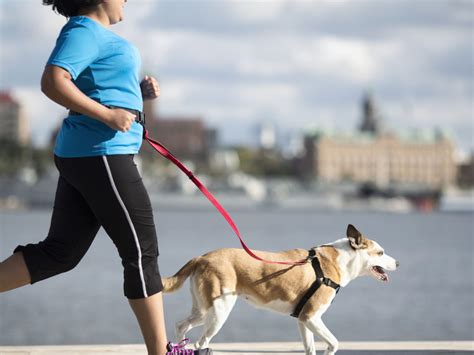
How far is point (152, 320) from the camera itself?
3639mm

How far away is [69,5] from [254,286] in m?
1.53

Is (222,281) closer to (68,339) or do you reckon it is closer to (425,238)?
(68,339)

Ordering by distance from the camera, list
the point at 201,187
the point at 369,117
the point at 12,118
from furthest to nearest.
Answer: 1. the point at 369,117
2. the point at 12,118
3. the point at 201,187

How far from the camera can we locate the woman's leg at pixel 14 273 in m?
3.71

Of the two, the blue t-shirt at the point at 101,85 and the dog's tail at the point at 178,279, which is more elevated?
the blue t-shirt at the point at 101,85

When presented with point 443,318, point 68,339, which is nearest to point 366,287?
point 443,318

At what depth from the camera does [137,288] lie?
11.7 ft

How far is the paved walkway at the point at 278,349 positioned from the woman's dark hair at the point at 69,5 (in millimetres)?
1855

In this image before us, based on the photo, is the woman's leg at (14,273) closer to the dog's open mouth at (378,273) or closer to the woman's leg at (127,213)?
the woman's leg at (127,213)

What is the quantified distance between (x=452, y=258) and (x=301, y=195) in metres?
80.2

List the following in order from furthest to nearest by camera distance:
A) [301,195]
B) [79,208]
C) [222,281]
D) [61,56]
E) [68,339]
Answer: [301,195] < [68,339] < [222,281] < [79,208] < [61,56]

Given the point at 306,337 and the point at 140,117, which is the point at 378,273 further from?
the point at 140,117

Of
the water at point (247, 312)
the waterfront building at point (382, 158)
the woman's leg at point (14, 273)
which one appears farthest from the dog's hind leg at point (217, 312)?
the waterfront building at point (382, 158)

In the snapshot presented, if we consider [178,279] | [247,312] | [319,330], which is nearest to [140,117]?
[178,279]
